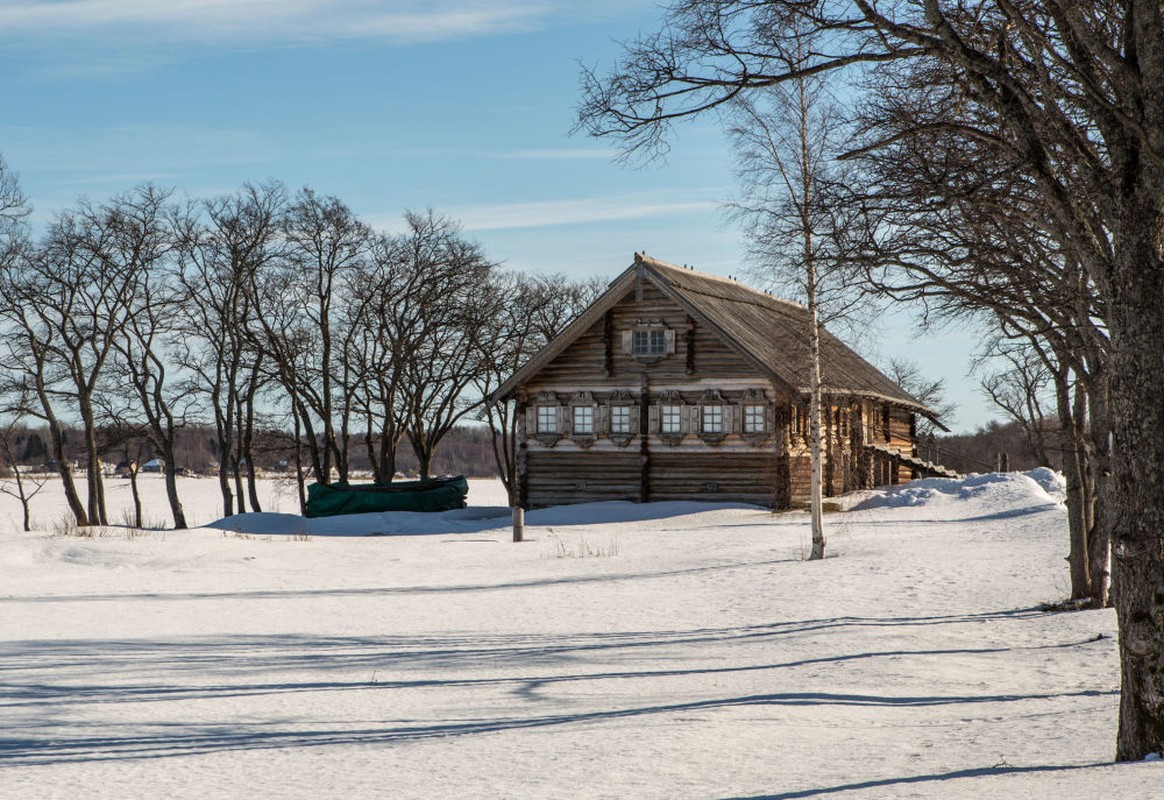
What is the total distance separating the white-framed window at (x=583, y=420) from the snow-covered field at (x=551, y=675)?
37.4ft

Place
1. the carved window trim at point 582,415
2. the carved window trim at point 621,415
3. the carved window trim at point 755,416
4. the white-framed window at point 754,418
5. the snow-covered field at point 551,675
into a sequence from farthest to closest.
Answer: the carved window trim at point 582,415
the carved window trim at point 621,415
the white-framed window at point 754,418
the carved window trim at point 755,416
the snow-covered field at point 551,675

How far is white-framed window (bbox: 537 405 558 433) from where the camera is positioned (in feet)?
115

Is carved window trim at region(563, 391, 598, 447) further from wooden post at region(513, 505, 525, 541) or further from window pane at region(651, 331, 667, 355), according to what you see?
wooden post at region(513, 505, 525, 541)

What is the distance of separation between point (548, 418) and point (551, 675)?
24283 mm

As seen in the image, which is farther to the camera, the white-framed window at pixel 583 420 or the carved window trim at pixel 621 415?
the white-framed window at pixel 583 420

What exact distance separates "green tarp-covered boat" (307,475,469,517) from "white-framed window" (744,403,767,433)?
8.59 meters

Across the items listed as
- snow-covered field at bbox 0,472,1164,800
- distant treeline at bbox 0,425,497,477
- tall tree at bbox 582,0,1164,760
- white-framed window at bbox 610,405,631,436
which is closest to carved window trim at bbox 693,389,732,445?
white-framed window at bbox 610,405,631,436

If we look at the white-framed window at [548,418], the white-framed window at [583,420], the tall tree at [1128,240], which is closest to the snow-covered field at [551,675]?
the tall tree at [1128,240]

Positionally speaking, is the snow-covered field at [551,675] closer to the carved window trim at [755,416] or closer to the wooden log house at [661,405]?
the carved window trim at [755,416]

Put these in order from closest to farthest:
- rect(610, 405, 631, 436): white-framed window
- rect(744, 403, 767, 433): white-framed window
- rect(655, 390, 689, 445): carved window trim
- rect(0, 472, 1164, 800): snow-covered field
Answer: rect(0, 472, 1164, 800): snow-covered field → rect(744, 403, 767, 433): white-framed window → rect(655, 390, 689, 445): carved window trim → rect(610, 405, 631, 436): white-framed window

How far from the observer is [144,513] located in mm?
54188

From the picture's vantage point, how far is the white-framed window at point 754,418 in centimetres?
3297

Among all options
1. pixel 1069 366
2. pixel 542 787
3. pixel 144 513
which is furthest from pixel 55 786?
pixel 144 513

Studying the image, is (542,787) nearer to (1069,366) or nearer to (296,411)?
(1069,366)
